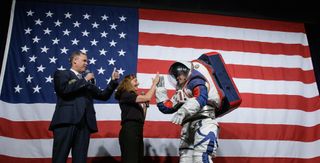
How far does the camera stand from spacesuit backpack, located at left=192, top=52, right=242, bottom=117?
2.96 m

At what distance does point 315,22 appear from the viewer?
15.9 ft

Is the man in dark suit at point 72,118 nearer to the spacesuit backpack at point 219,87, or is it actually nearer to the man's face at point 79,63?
the man's face at point 79,63

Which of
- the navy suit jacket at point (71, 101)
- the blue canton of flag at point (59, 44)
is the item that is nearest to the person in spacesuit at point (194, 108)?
the navy suit jacket at point (71, 101)

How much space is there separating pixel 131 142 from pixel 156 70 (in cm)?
138

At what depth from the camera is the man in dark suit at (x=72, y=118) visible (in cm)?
266

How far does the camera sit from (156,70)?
13.7ft

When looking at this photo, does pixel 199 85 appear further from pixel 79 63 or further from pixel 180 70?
pixel 79 63

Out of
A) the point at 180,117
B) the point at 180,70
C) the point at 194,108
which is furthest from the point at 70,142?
the point at 180,70

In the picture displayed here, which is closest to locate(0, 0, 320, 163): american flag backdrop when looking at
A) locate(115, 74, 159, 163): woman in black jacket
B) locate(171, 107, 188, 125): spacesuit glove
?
locate(115, 74, 159, 163): woman in black jacket

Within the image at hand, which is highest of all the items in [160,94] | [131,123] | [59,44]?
[59,44]

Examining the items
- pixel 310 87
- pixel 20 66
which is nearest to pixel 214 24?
pixel 310 87

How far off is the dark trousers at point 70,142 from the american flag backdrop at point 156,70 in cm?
107

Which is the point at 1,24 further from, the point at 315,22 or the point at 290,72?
the point at 315,22

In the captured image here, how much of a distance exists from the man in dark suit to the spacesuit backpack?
3.37 feet
